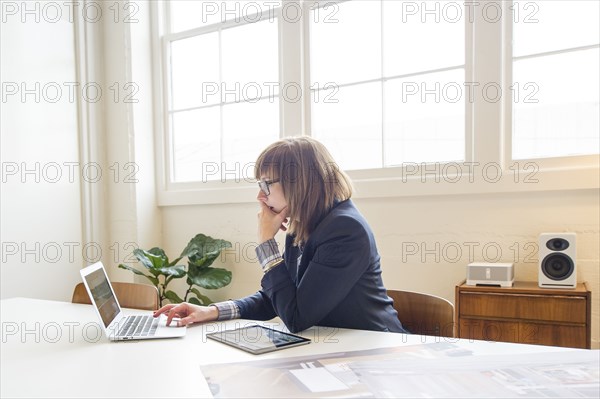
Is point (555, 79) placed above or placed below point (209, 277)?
above

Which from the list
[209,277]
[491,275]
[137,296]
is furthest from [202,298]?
[491,275]

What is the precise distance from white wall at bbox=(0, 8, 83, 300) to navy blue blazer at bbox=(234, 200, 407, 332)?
244cm

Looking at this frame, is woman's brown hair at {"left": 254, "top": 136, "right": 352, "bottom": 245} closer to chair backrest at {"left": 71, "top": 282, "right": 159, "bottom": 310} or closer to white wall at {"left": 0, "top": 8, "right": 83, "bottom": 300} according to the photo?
chair backrest at {"left": 71, "top": 282, "right": 159, "bottom": 310}

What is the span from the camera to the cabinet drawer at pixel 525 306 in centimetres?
215

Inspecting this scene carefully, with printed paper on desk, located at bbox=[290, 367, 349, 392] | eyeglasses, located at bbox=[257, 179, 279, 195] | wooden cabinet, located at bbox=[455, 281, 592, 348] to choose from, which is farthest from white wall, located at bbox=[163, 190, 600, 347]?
printed paper on desk, located at bbox=[290, 367, 349, 392]

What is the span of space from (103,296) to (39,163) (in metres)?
2.22

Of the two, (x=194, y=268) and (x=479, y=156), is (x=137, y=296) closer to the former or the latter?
(x=194, y=268)

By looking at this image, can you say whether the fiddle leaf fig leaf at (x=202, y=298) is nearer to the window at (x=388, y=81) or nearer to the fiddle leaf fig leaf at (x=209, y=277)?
the fiddle leaf fig leaf at (x=209, y=277)

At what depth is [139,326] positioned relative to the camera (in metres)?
1.50

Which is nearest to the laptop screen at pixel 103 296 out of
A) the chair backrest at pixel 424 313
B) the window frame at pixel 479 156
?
the chair backrest at pixel 424 313

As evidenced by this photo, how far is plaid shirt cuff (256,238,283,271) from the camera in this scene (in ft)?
4.88

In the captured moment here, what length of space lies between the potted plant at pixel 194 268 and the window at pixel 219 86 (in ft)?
1.70

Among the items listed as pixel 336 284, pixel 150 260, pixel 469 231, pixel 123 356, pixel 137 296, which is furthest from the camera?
pixel 150 260

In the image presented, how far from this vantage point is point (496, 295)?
7.47 ft
